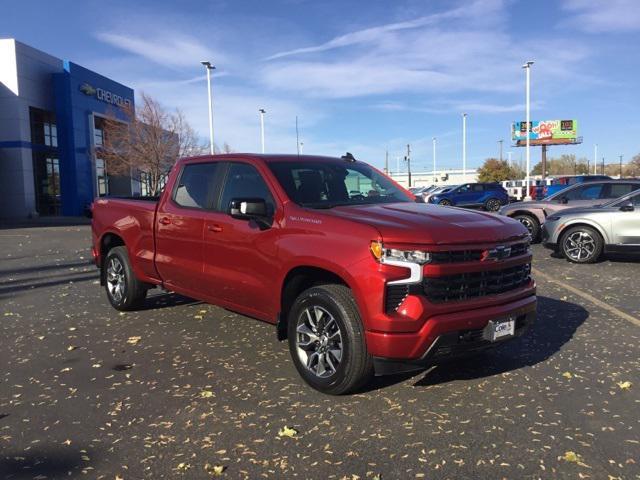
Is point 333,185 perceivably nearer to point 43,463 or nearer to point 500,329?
point 500,329

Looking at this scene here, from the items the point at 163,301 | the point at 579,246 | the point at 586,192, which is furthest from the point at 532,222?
the point at 163,301

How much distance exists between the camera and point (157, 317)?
6711 mm

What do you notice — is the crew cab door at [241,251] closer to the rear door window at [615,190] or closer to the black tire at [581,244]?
Result: the black tire at [581,244]

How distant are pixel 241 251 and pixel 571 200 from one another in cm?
1103

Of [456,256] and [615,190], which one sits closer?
[456,256]

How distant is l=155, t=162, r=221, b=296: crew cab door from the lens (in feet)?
17.9

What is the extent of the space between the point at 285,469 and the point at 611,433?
6.93 feet

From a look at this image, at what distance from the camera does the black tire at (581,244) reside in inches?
414

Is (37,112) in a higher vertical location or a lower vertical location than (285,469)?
higher

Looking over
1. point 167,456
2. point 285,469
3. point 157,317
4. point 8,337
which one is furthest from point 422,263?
point 8,337

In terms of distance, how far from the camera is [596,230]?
10562 millimetres

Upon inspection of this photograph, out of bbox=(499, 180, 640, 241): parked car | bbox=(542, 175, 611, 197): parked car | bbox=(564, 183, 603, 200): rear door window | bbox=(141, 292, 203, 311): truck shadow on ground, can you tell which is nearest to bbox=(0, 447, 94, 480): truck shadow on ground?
bbox=(141, 292, 203, 311): truck shadow on ground

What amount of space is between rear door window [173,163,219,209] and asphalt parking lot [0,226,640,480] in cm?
142

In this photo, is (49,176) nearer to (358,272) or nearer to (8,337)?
(8,337)
